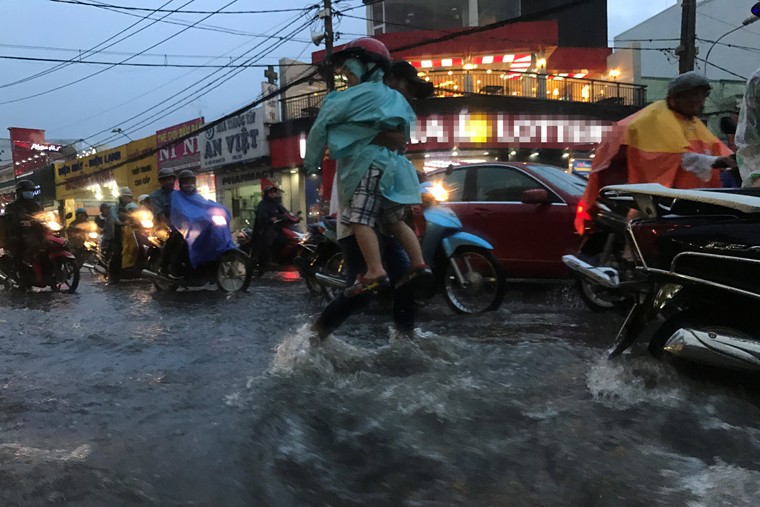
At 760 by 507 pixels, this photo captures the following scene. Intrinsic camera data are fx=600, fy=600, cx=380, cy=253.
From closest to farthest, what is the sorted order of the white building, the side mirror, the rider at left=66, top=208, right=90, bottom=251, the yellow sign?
the side mirror → the rider at left=66, top=208, right=90, bottom=251 → the white building → the yellow sign

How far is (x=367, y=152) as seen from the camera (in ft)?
10.1

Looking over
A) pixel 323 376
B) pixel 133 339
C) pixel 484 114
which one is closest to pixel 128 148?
pixel 484 114

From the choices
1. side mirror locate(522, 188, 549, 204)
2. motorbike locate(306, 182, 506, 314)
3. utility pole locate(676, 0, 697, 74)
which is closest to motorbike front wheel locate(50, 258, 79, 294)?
motorbike locate(306, 182, 506, 314)

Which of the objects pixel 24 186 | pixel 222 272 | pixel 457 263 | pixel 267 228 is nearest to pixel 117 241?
pixel 24 186

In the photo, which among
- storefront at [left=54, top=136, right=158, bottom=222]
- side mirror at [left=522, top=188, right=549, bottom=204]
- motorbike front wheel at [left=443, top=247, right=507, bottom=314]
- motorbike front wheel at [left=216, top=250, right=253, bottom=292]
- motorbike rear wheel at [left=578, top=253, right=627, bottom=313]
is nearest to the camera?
motorbike rear wheel at [left=578, top=253, right=627, bottom=313]

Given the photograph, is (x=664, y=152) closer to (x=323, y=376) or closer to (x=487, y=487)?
(x=323, y=376)

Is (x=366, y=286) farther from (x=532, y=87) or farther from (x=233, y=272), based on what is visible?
(x=532, y=87)

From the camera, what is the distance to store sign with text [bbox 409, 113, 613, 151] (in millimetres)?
17969

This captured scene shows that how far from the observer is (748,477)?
6.13ft

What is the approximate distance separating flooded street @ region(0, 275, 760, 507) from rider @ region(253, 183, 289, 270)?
411 cm

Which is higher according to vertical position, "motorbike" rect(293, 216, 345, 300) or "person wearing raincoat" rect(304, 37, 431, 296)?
"person wearing raincoat" rect(304, 37, 431, 296)

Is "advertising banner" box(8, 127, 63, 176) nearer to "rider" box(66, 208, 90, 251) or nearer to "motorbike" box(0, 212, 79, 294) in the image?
"rider" box(66, 208, 90, 251)

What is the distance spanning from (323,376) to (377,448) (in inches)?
34.8

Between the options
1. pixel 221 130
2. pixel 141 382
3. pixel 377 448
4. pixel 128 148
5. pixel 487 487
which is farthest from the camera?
pixel 128 148
